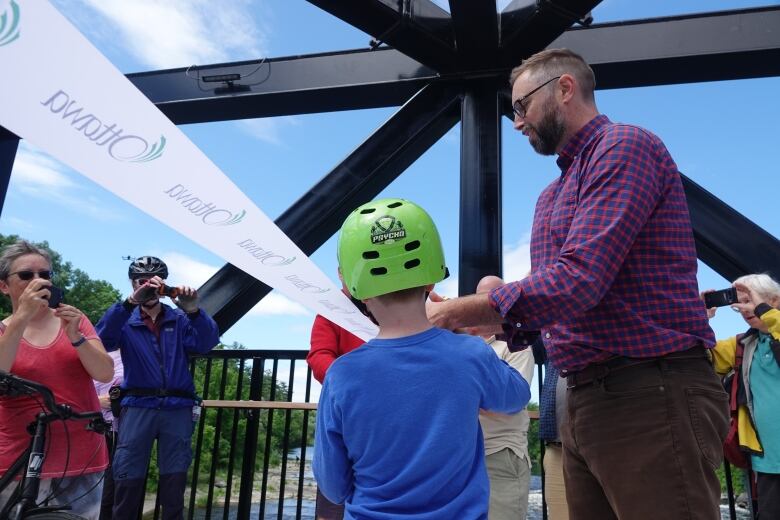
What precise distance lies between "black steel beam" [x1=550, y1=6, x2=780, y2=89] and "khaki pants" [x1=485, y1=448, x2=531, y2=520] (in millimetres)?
2588

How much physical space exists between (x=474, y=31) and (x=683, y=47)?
1.31 meters

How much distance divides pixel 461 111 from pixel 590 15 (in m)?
0.99

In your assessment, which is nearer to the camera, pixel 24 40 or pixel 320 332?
pixel 24 40

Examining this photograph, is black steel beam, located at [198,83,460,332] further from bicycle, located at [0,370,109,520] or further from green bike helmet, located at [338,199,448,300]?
green bike helmet, located at [338,199,448,300]

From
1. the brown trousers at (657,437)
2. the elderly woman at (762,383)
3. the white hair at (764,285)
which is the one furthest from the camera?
the white hair at (764,285)

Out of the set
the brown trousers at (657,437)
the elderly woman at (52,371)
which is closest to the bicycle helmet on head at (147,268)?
the elderly woman at (52,371)

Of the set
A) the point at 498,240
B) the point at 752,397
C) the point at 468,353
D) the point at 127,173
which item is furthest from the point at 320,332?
the point at 752,397

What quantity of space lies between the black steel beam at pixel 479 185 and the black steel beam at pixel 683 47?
2.20 ft

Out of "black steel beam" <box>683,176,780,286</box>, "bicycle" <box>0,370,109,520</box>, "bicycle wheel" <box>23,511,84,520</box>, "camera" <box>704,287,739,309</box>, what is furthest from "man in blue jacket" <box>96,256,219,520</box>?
"black steel beam" <box>683,176,780,286</box>

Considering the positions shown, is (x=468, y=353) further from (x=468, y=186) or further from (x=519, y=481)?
(x=468, y=186)

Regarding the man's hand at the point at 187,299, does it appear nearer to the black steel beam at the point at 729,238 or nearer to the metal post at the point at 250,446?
the metal post at the point at 250,446

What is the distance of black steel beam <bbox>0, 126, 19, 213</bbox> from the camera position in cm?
378

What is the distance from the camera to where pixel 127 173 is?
1.03 meters

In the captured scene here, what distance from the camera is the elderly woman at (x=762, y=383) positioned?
118 inches
